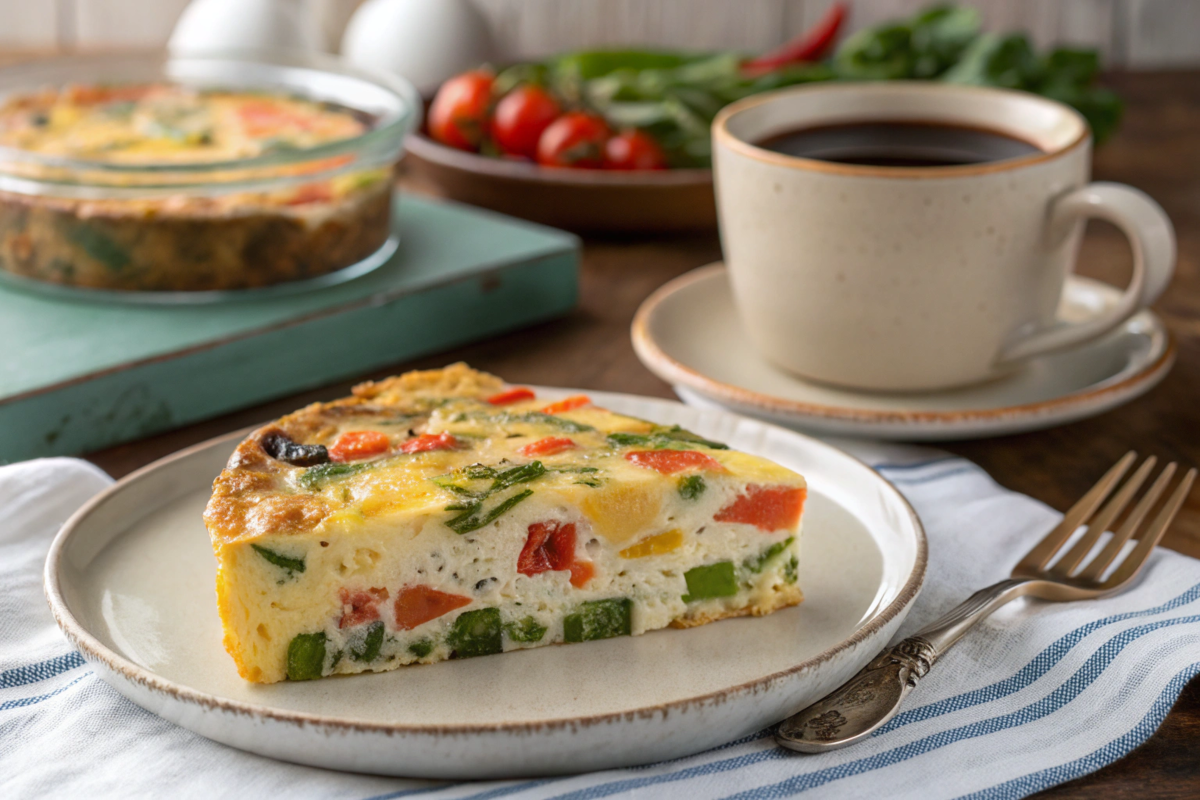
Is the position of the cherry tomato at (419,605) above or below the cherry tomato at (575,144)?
below

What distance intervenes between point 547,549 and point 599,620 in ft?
Result: 0.37

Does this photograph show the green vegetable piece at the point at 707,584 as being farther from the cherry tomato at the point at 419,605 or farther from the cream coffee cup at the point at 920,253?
the cream coffee cup at the point at 920,253

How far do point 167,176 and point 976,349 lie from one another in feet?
5.08

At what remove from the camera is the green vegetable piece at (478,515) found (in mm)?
1511

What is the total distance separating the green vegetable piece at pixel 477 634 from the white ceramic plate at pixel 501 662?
1.6 inches

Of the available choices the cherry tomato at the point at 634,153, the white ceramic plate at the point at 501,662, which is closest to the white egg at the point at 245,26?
the cherry tomato at the point at 634,153

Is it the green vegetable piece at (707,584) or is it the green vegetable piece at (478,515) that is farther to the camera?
the green vegetable piece at (707,584)

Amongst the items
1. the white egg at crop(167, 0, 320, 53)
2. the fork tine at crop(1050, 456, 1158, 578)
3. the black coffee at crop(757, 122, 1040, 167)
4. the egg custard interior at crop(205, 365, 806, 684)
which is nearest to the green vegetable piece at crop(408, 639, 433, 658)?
A: the egg custard interior at crop(205, 365, 806, 684)

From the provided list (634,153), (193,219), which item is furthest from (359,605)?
(634,153)

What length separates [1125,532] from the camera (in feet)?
5.71

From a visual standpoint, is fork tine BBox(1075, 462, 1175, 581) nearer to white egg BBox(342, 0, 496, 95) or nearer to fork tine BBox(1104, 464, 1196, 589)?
fork tine BBox(1104, 464, 1196, 589)

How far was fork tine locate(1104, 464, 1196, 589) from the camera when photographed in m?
1.67

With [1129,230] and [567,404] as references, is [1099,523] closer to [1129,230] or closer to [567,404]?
[1129,230]

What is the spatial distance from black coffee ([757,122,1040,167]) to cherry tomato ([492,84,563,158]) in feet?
4.10
